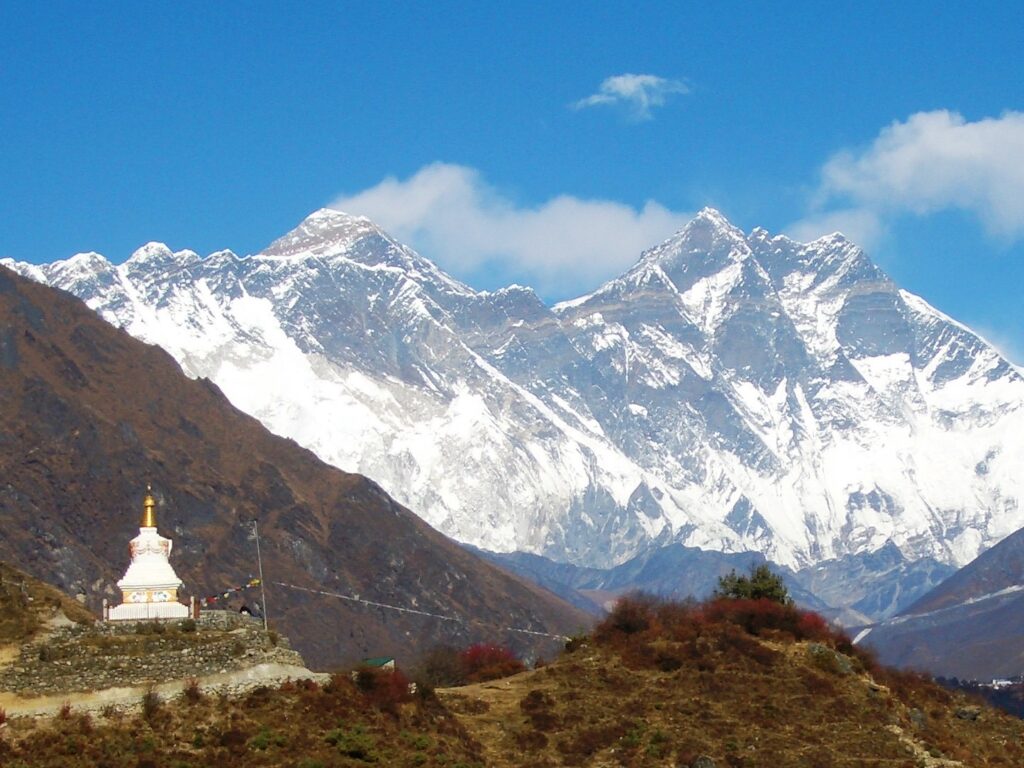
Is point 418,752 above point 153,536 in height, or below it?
below

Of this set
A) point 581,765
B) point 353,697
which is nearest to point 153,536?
point 353,697

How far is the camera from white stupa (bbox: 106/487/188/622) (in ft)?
196

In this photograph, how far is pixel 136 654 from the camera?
53.3 m

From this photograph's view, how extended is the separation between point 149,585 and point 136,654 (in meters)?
8.46

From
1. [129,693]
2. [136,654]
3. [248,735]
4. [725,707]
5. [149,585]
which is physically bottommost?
[725,707]

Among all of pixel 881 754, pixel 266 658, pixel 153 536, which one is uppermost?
pixel 153 536

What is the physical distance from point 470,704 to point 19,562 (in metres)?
141

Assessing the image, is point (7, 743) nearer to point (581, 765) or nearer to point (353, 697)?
point (353, 697)

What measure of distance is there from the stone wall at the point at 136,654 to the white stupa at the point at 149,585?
391 centimetres

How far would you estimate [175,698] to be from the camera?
52.6 meters

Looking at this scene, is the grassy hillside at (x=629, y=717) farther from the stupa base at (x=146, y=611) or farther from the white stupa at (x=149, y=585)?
the white stupa at (x=149, y=585)

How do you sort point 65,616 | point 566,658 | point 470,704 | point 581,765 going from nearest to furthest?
point 65,616
point 581,765
point 470,704
point 566,658

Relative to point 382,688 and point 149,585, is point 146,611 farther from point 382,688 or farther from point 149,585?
point 382,688

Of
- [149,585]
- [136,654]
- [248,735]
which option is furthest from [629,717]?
[136,654]
